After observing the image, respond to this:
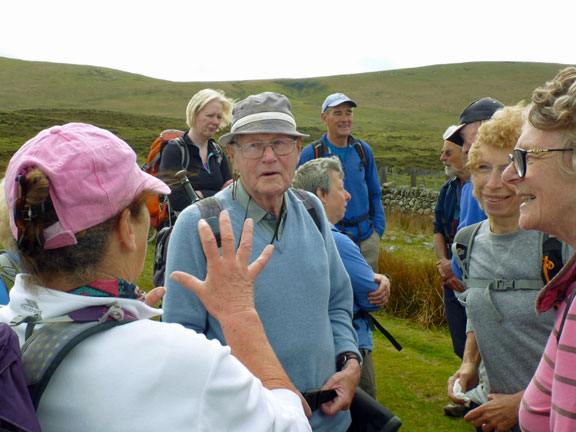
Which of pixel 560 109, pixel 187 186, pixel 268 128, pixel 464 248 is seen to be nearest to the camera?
pixel 560 109

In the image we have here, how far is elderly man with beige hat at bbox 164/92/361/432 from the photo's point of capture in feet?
7.61

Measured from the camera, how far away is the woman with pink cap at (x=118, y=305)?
45.3 inches

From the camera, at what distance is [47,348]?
1.14 meters

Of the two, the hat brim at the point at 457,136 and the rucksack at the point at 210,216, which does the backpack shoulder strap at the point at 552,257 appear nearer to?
the rucksack at the point at 210,216

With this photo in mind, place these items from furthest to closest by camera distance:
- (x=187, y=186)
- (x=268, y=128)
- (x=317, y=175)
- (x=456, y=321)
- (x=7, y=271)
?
1. (x=187, y=186)
2. (x=456, y=321)
3. (x=317, y=175)
4. (x=268, y=128)
5. (x=7, y=271)

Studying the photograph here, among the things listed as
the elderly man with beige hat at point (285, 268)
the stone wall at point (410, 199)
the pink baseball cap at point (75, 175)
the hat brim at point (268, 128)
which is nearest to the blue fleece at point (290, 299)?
the elderly man with beige hat at point (285, 268)

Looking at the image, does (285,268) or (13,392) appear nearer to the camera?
(13,392)

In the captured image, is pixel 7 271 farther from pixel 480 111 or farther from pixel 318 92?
pixel 318 92

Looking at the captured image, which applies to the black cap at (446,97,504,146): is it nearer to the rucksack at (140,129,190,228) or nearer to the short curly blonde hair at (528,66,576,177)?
the short curly blonde hair at (528,66,576,177)

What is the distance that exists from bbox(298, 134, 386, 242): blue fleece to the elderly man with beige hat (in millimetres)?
3055

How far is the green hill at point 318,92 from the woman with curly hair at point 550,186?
202 feet

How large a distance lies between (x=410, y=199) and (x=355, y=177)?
11.7 m

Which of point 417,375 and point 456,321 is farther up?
point 456,321

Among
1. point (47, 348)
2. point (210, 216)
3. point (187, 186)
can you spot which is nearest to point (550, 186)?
point (210, 216)
